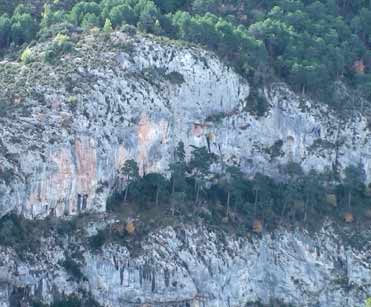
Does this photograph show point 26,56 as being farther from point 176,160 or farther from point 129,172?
point 176,160

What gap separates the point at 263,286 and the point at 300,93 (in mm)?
19616

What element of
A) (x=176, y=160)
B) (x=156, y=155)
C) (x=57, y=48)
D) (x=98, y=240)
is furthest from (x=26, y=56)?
(x=98, y=240)

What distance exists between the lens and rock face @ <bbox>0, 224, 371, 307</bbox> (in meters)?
99.8

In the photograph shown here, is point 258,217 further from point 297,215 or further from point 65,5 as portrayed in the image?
point 65,5

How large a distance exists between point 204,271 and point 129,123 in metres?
14.3

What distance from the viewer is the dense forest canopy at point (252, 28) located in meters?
116

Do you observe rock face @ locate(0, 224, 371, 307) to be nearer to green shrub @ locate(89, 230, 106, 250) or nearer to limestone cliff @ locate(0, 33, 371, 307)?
limestone cliff @ locate(0, 33, 371, 307)

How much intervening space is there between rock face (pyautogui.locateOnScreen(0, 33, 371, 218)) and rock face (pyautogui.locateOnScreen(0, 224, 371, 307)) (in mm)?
5057

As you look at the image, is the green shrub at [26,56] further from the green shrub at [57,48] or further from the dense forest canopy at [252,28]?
the dense forest canopy at [252,28]

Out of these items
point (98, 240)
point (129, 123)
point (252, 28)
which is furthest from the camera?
point (252, 28)

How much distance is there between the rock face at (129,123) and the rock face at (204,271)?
5057 millimetres

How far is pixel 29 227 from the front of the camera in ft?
331

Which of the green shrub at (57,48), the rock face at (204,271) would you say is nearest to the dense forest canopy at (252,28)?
the green shrub at (57,48)

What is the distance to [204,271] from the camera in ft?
343
